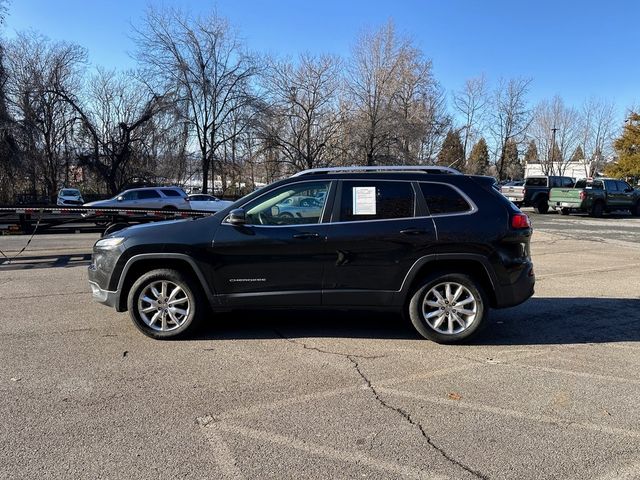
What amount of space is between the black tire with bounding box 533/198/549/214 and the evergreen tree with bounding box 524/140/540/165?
42924mm

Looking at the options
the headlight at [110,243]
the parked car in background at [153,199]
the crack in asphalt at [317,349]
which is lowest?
the crack in asphalt at [317,349]

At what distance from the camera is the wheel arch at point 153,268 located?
503cm

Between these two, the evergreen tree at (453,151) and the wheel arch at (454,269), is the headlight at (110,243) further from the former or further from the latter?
the evergreen tree at (453,151)

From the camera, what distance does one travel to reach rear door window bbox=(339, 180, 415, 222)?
16.7ft

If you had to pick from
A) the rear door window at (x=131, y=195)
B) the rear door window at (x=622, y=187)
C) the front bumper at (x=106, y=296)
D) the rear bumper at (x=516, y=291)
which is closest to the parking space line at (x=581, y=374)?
the rear bumper at (x=516, y=291)

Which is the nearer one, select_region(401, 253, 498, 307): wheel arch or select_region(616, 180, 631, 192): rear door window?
select_region(401, 253, 498, 307): wheel arch

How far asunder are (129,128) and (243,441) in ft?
137

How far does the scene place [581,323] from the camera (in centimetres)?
598

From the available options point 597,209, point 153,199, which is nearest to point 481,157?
point 597,209

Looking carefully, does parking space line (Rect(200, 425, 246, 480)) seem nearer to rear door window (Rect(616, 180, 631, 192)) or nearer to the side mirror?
the side mirror

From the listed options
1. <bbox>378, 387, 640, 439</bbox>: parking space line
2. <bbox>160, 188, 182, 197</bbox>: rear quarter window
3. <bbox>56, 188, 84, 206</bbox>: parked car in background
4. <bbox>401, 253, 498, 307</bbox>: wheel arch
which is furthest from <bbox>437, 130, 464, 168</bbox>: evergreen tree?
<bbox>378, 387, 640, 439</bbox>: parking space line

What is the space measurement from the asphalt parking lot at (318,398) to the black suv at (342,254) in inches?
16.9

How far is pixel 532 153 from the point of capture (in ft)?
251

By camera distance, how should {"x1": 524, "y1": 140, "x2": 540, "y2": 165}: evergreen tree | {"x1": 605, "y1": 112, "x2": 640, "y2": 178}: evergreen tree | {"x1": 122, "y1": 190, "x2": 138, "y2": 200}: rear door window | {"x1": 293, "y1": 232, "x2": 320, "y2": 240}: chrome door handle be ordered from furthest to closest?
{"x1": 524, "y1": 140, "x2": 540, "y2": 165}: evergreen tree, {"x1": 605, "y1": 112, "x2": 640, "y2": 178}: evergreen tree, {"x1": 122, "y1": 190, "x2": 138, "y2": 200}: rear door window, {"x1": 293, "y1": 232, "x2": 320, "y2": 240}: chrome door handle
